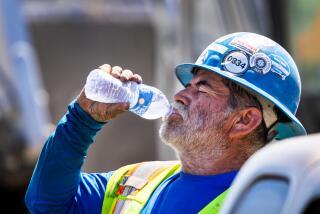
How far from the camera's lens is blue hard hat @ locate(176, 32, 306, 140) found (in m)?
3.61

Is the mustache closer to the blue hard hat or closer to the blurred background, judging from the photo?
the blue hard hat

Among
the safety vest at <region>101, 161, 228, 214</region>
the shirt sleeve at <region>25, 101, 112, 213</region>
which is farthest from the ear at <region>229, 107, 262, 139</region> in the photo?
the shirt sleeve at <region>25, 101, 112, 213</region>

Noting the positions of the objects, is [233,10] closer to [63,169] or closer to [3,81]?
[3,81]

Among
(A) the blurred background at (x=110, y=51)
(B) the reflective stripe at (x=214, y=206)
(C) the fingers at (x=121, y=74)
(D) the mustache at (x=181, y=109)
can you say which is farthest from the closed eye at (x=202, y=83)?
(A) the blurred background at (x=110, y=51)

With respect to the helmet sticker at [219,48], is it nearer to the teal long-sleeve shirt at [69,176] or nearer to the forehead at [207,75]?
the forehead at [207,75]

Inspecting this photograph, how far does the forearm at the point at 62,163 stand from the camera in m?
3.62

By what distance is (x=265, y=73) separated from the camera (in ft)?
11.9

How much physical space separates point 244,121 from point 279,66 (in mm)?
236

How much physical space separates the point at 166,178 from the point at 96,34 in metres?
8.39

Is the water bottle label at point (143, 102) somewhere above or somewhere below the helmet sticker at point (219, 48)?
below

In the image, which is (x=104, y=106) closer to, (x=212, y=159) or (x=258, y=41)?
(x=212, y=159)

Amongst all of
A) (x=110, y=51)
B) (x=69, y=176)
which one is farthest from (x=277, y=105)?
(x=110, y=51)

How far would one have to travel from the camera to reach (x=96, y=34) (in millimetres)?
11961

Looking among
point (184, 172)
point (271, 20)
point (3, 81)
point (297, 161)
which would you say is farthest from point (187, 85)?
point (271, 20)
